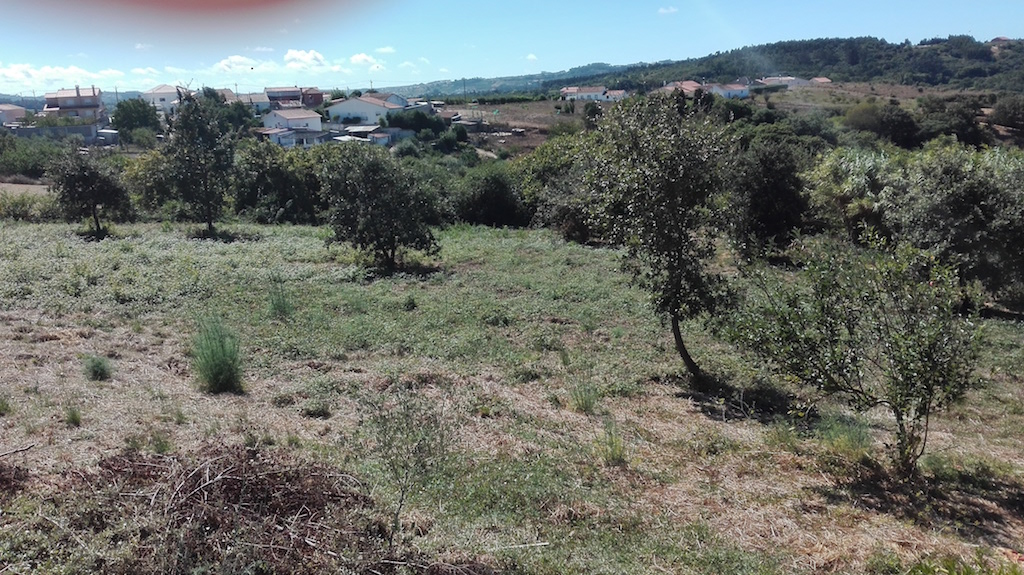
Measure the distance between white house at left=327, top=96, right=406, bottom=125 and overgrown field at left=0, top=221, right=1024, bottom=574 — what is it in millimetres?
70429

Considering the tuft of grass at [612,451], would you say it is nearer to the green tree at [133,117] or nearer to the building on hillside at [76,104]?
the green tree at [133,117]

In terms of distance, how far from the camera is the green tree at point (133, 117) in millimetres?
64562

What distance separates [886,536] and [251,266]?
14.8 m

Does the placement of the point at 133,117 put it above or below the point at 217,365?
above

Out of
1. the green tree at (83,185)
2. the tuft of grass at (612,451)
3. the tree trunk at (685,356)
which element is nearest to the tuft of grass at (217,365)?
the tuft of grass at (612,451)

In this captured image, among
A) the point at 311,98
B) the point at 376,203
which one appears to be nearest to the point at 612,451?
the point at 376,203

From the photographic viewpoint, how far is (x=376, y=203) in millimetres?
16578

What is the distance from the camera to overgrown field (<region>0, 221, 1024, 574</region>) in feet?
13.1

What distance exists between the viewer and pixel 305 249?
1911 cm

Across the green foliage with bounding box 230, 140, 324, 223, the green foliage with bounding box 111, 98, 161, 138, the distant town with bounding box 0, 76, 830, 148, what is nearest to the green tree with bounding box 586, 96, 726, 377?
the green foliage with bounding box 230, 140, 324, 223

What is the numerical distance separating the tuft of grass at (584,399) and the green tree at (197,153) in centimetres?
1820

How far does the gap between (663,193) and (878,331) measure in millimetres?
3683

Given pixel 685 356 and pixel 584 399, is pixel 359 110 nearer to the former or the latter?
pixel 685 356

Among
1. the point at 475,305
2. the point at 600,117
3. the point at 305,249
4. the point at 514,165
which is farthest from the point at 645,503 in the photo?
the point at 514,165
